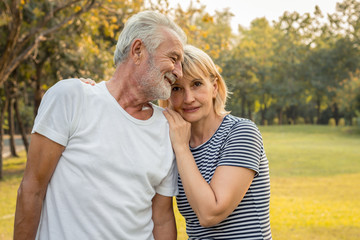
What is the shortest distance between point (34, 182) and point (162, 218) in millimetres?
799

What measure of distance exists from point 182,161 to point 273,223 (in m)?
6.61

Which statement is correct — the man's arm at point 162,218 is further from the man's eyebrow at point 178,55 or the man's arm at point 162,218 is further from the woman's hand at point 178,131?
the man's eyebrow at point 178,55

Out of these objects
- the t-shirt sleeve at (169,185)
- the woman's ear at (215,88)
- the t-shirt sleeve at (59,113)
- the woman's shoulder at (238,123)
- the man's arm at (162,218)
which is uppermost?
the woman's ear at (215,88)

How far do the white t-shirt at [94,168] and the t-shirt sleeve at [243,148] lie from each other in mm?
427

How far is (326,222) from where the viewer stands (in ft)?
27.8

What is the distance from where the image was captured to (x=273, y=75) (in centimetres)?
4900

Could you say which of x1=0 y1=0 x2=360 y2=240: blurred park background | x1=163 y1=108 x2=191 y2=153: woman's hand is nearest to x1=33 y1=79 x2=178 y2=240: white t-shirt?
x1=163 y1=108 x2=191 y2=153: woman's hand

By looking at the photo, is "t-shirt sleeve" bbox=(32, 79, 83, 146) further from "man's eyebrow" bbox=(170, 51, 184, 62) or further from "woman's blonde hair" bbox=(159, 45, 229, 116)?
"woman's blonde hair" bbox=(159, 45, 229, 116)

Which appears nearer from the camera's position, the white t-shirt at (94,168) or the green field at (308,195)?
the white t-shirt at (94,168)

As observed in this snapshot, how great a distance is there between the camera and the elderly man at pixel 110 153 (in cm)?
202

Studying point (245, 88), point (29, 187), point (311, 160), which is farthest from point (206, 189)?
point (245, 88)

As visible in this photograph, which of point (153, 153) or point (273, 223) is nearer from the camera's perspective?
point (153, 153)

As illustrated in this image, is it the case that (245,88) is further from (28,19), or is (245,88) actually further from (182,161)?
(182,161)

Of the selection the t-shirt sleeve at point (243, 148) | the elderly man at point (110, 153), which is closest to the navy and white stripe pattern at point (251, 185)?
the t-shirt sleeve at point (243, 148)
